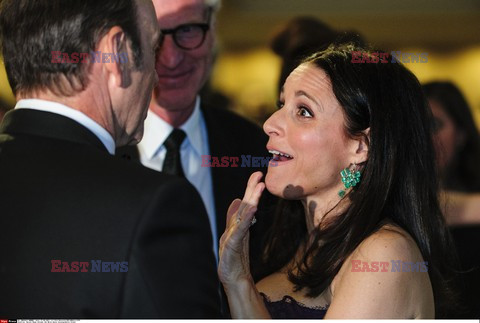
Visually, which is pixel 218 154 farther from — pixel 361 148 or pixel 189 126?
pixel 361 148

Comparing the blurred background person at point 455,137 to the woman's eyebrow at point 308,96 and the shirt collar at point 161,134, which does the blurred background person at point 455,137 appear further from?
the woman's eyebrow at point 308,96

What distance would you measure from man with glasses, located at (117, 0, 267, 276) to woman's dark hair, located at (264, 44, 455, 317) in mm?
589

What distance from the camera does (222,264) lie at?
1.92m

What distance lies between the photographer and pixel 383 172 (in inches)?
79.1

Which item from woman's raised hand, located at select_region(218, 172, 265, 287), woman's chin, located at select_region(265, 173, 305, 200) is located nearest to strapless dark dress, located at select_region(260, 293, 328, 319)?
woman's raised hand, located at select_region(218, 172, 265, 287)

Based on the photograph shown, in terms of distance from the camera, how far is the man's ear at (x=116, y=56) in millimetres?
1552

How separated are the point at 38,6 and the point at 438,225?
50.7 inches

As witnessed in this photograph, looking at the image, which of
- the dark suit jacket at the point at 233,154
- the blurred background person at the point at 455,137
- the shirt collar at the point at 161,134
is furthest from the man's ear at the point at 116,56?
the blurred background person at the point at 455,137

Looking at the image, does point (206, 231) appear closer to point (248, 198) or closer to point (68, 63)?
point (248, 198)

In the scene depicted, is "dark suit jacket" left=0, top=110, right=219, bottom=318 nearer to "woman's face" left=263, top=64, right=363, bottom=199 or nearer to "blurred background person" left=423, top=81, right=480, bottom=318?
"woman's face" left=263, top=64, right=363, bottom=199

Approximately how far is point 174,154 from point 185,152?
0.08 meters

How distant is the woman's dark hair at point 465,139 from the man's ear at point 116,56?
99.2 inches

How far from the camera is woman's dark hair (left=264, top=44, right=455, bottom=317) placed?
200 centimetres

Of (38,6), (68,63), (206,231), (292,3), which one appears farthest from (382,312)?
(292,3)
